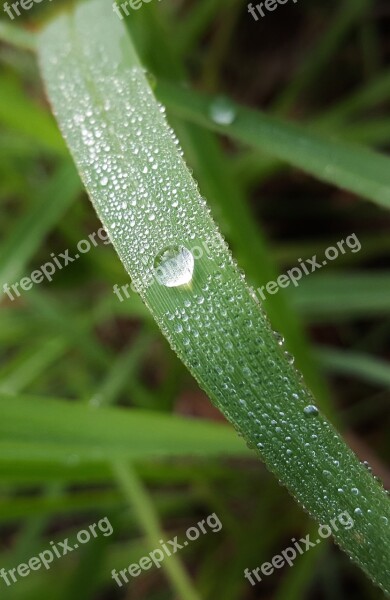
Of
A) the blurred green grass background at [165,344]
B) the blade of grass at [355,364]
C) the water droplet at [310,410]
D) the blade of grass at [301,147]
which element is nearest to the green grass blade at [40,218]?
the blurred green grass background at [165,344]

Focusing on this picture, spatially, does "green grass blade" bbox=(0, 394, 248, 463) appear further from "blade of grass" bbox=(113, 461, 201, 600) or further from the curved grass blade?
the curved grass blade

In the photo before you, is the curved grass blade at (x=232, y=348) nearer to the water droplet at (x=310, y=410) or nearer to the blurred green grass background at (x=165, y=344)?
the water droplet at (x=310, y=410)

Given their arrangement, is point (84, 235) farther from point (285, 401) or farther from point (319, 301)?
point (285, 401)

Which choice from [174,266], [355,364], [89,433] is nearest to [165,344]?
[355,364]

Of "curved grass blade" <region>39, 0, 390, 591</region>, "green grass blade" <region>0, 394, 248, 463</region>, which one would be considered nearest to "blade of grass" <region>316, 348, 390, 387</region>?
"green grass blade" <region>0, 394, 248, 463</region>

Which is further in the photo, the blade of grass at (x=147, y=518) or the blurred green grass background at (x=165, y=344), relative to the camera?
the blade of grass at (x=147, y=518)

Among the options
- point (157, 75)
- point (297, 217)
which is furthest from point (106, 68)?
point (297, 217)
